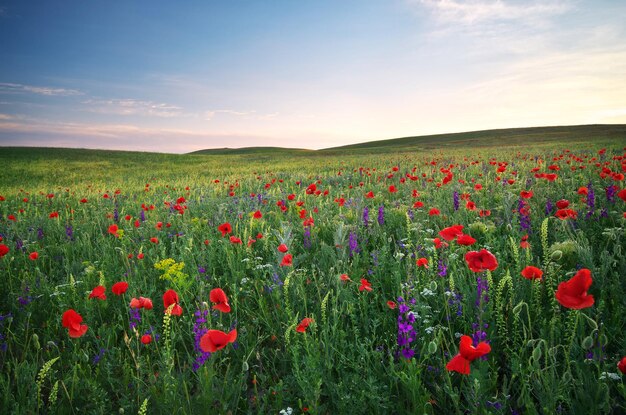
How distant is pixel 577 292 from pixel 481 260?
1.42 feet

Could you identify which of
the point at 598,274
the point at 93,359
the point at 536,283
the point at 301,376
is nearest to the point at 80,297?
the point at 93,359

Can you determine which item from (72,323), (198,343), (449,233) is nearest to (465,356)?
(449,233)

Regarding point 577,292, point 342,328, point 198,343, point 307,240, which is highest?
point 577,292

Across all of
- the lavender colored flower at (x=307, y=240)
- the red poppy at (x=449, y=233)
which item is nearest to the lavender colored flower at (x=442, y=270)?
the red poppy at (x=449, y=233)

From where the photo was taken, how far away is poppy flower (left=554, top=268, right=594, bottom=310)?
1.32 metres

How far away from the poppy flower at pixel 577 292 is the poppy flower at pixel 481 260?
12.9 inches

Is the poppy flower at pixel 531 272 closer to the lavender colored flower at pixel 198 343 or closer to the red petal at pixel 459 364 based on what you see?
the red petal at pixel 459 364

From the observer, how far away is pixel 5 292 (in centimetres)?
322

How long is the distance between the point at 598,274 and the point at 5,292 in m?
4.82

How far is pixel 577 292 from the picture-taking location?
1.37 metres

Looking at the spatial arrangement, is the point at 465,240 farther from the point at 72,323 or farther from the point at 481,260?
the point at 72,323

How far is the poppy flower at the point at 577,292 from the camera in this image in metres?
1.32

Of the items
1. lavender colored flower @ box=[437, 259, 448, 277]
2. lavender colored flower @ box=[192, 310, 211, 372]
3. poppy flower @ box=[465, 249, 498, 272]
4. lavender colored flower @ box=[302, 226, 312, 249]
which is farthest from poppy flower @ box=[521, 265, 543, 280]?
lavender colored flower @ box=[302, 226, 312, 249]

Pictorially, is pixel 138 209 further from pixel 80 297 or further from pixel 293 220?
pixel 80 297
